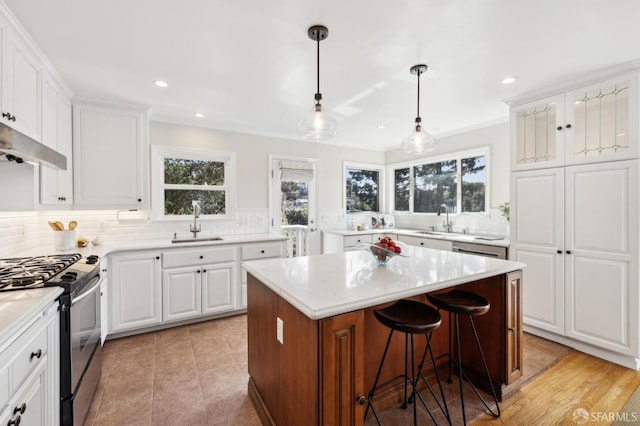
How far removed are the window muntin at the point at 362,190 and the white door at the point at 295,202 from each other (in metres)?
0.81

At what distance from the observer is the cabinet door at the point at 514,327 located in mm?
1980

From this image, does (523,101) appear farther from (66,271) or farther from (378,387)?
(66,271)

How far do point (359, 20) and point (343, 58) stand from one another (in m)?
0.44

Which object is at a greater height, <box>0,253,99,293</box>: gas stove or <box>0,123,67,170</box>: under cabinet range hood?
<box>0,123,67,170</box>: under cabinet range hood

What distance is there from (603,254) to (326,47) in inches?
114

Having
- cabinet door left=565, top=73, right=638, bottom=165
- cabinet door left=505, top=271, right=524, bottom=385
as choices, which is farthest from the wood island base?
cabinet door left=565, top=73, right=638, bottom=165

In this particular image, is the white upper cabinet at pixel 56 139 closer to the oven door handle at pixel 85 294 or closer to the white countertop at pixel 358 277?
the oven door handle at pixel 85 294

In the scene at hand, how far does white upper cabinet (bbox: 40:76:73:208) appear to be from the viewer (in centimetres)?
227

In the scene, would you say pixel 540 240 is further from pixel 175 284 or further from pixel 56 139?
pixel 56 139

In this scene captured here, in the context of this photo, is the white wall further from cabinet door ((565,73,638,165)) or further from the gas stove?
cabinet door ((565,73,638,165))

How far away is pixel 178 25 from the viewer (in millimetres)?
1816

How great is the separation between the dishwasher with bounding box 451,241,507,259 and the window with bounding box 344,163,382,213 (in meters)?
2.14

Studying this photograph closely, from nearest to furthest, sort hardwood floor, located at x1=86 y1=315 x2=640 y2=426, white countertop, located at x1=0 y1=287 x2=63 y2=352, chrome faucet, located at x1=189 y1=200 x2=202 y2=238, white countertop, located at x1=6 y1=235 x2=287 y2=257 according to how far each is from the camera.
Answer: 1. white countertop, located at x1=0 y1=287 x2=63 y2=352
2. hardwood floor, located at x1=86 y1=315 x2=640 y2=426
3. white countertop, located at x1=6 y1=235 x2=287 y2=257
4. chrome faucet, located at x1=189 y1=200 x2=202 y2=238

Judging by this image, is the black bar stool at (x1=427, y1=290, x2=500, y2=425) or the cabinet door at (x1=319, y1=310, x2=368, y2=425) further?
the black bar stool at (x1=427, y1=290, x2=500, y2=425)
